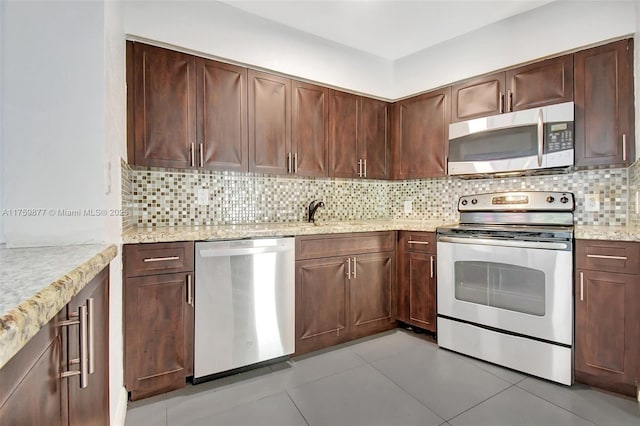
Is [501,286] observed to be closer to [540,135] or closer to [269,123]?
[540,135]

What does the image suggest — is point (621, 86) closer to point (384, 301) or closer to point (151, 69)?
point (384, 301)

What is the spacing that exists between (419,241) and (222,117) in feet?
6.12

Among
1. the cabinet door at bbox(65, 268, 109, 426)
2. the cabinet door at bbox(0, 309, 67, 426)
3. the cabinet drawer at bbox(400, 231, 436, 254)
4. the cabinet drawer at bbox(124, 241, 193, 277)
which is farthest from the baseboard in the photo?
the cabinet drawer at bbox(400, 231, 436, 254)

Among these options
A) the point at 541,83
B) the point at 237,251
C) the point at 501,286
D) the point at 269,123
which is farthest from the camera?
the point at 269,123

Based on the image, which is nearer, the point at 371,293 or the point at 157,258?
the point at 157,258

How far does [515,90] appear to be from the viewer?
98.1 inches

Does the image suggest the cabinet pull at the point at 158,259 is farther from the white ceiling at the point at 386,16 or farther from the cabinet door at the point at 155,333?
the white ceiling at the point at 386,16

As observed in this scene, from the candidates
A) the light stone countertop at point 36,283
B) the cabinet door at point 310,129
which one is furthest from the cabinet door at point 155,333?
the cabinet door at point 310,129

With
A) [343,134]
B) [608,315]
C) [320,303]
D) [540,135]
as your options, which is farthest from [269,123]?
[608,315]

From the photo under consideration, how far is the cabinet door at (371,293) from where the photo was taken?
2.61 metres

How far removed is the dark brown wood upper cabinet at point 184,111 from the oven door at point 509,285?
1797mm

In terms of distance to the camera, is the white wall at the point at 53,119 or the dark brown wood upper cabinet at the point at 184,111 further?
the dark brown wood upper cabinet at the point at 184,111

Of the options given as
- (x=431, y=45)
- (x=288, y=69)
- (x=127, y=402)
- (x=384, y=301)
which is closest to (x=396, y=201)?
(x=384, y=301)

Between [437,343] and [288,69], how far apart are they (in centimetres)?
255
